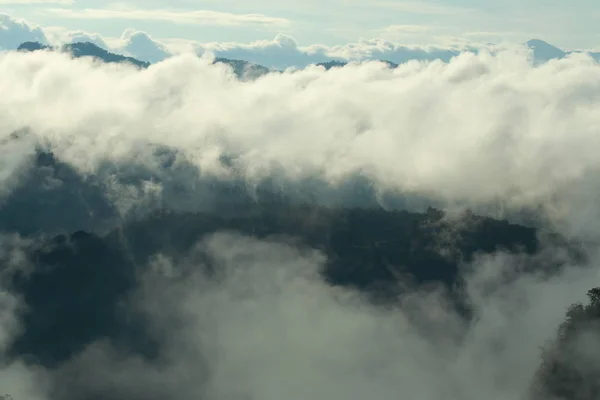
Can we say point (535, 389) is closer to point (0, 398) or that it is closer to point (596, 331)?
point (596, 331)

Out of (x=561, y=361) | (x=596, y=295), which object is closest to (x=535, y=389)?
(x=561, y=361)

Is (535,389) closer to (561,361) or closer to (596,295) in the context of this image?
(561,361)

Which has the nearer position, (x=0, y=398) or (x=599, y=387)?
(x=599, y=387)

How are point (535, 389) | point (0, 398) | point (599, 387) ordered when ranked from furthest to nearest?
1. point (535, 389)
2. point (0, 398)
3. point (599, 387)

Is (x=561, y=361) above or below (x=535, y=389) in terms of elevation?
above

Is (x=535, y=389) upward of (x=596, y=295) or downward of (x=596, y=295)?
downward

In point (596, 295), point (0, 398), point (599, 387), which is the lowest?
point (0, 398)

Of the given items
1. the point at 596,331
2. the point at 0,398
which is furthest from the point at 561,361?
the point at 0,398

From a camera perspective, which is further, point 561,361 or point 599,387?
point 561,361

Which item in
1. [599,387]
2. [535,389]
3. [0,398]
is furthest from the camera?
[535,389]
